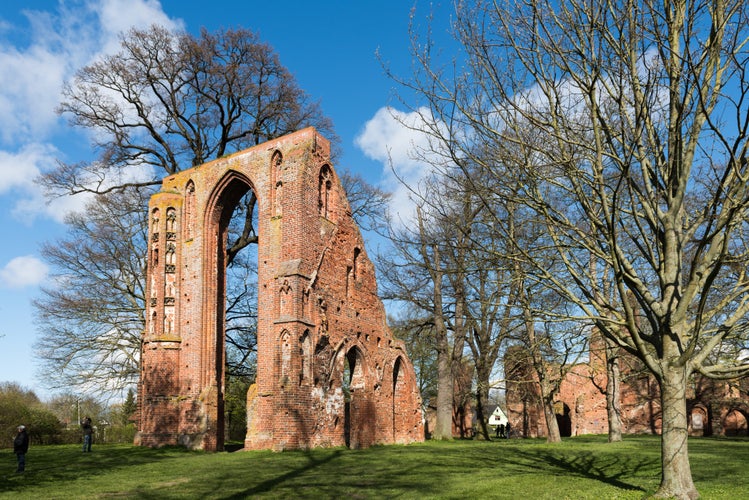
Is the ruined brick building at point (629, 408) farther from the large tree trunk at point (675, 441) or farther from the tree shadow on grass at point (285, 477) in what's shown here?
the large tree trunk at point (675, 441)

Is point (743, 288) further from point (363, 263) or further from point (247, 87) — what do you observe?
point (247, 87)

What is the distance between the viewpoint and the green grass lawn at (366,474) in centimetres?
961

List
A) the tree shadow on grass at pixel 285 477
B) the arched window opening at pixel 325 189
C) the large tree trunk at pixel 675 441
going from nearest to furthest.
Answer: the large tree trunk at pixel 675 441
the tree shadow on grass at pixel 285 477
the arched window opening at pixel 325 189

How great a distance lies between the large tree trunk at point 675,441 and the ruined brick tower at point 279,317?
34.8 feet

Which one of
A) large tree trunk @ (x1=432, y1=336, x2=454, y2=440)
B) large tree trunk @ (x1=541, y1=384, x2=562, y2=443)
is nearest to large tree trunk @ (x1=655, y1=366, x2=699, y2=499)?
large tree trunk @ (x1=541, y1=384, x2=562, y2=443)

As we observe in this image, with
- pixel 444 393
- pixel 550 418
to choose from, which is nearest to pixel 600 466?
pixel 550 418

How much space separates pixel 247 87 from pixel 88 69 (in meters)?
5.79

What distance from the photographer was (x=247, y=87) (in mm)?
24219

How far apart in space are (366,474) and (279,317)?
619 centimetres

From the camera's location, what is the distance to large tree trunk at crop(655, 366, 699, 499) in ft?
25.1

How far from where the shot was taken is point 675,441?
25.2 ft

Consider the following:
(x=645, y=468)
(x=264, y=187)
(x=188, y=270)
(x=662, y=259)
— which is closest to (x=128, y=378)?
(x=188, y=270)

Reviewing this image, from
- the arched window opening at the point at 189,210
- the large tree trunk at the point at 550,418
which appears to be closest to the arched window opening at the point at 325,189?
the arched window opening at the point at 189,210

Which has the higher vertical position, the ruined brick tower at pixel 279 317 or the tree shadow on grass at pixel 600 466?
the ruined brick tower at pixel 279 317
